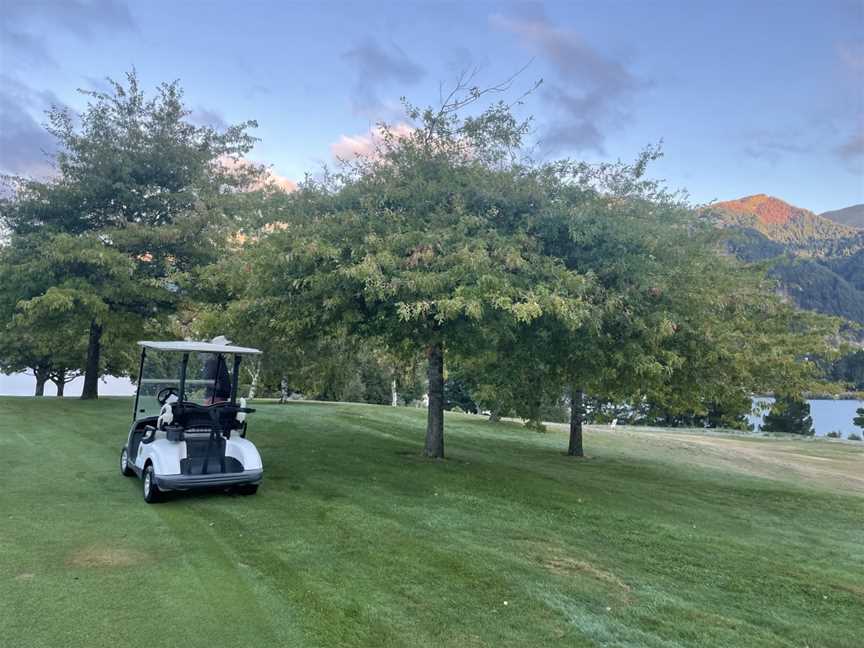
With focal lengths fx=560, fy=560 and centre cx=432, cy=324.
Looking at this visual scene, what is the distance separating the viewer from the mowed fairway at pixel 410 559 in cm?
415

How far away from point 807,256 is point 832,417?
105 feet

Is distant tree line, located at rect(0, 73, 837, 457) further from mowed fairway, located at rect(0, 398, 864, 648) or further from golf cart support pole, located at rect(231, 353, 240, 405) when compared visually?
mowed fairway, located at rect(0, 398, 864, 648)

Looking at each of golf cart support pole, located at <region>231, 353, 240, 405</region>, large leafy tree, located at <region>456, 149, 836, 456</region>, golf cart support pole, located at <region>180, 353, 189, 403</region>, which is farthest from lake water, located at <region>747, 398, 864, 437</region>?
golf cart support pole, located at <region>180, 353, 189, 403</region>

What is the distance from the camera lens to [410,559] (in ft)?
18.2

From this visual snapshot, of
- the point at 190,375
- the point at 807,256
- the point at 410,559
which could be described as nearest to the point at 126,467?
the point at 190,375

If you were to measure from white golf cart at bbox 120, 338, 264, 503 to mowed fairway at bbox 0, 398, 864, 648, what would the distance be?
0.35 meters

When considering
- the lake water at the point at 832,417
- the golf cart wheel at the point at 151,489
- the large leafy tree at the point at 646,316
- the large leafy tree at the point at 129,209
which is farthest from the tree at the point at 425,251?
the lake water at the point at 832,417

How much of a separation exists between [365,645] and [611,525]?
471cm

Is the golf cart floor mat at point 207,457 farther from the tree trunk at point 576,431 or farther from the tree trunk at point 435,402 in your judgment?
the tree trunk at point 576,431

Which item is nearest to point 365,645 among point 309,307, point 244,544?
Result: point 244,544

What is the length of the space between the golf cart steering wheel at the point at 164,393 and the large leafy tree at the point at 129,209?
1054 centimetres

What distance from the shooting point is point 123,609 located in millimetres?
4184

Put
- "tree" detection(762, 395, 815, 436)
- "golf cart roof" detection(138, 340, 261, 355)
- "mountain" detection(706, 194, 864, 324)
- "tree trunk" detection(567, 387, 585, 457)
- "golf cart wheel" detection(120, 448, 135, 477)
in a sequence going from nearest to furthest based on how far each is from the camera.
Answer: "golf cart roof" detection(138, 340, 261, 355)
"golf cart wheel" detection(120, 448, 135, 477)
"mountain" detection(706, 194, 864, 324)
"tree trunk" detection(567, 387, 585, 457)
"tree" detection(762, 395, 815, 436)

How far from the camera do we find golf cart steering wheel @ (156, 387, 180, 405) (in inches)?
326
